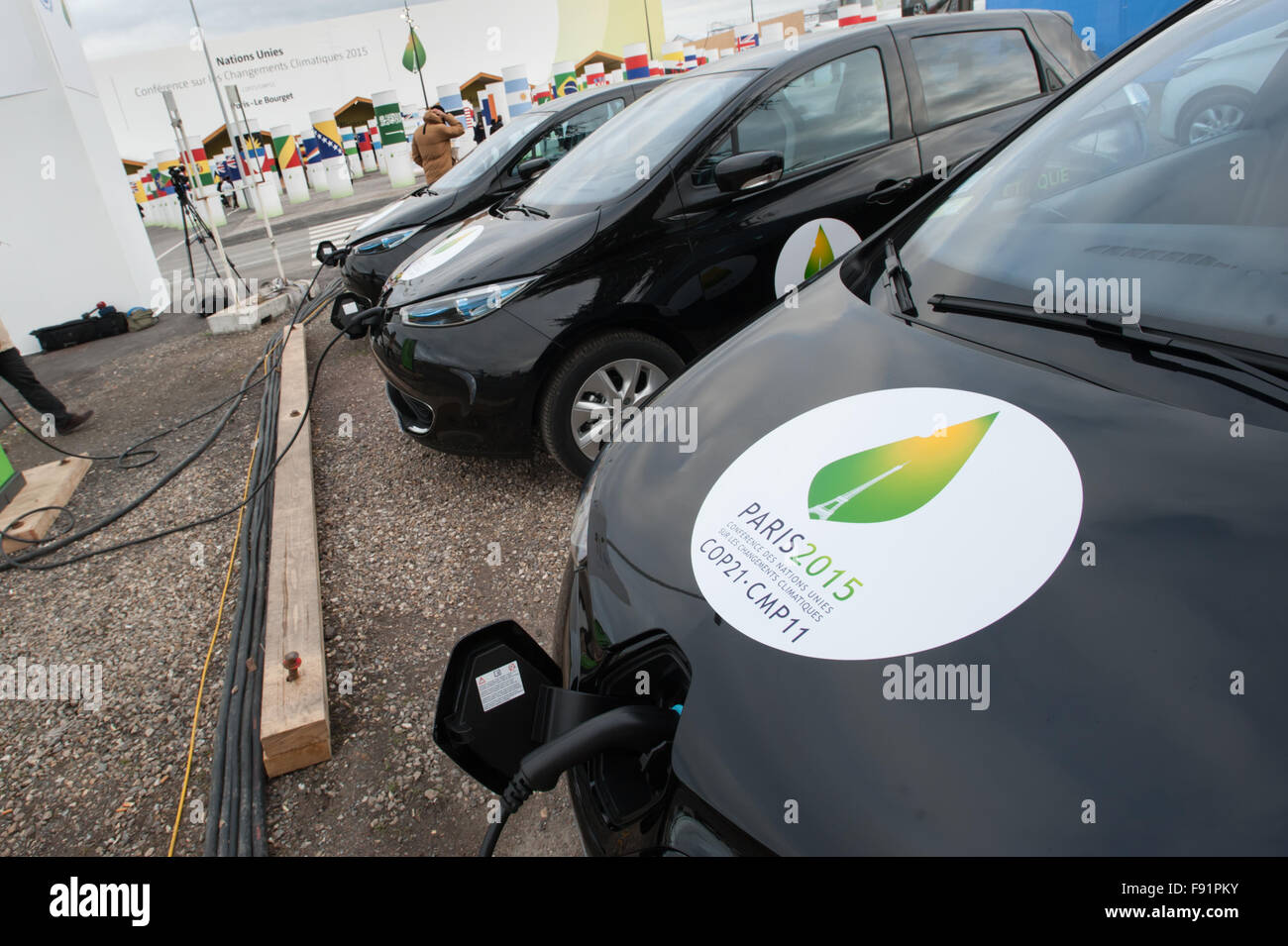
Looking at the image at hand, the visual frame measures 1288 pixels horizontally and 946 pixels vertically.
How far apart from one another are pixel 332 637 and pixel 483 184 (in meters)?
3.98

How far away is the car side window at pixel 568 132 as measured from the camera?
18.7ft

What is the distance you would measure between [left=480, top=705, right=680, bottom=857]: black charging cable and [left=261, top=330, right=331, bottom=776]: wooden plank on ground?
1.38 metres

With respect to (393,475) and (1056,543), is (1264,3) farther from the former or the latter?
(393,475)

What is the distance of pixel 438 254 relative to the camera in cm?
385

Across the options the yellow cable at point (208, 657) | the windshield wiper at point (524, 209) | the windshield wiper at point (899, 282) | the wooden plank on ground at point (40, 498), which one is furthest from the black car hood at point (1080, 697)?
the wooden plank on ground at point (40, 498)

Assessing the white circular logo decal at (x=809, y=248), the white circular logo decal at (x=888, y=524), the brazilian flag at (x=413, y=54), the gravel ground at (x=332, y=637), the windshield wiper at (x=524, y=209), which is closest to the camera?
the white circular logo decal at (x=888, y=524)

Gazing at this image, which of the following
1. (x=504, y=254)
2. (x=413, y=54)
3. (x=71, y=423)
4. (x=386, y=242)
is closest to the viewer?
(x=504, y=254)

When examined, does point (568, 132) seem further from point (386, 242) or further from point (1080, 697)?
point (1080, 697)

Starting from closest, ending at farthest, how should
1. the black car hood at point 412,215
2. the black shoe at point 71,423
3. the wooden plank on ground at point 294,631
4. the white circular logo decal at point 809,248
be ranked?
1. the wooden plank on ground at point 294,631
2. the white circular logo decal at point 809,248
3. the black shoe at point 71,423
4. the black car hood at point 412,215

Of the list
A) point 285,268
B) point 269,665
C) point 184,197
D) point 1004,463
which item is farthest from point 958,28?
point 285,268

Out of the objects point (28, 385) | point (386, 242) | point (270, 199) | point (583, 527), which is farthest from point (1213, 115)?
point (270, 199)

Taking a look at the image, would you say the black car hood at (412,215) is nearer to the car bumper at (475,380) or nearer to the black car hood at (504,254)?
the black car hood at (504,254)

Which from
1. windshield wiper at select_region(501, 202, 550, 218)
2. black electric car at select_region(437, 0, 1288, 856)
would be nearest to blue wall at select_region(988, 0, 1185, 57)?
windshield wiper at select_region(501, 202, 550, 218)

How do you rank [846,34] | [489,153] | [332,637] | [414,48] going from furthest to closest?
[414,48], [489,153], [846,34], [332,637]
